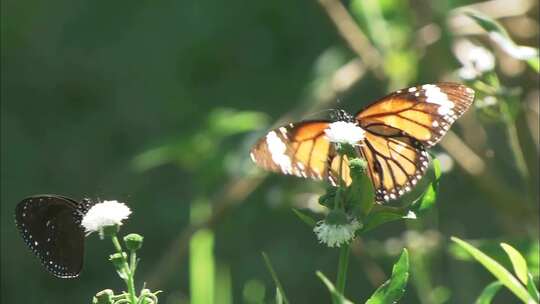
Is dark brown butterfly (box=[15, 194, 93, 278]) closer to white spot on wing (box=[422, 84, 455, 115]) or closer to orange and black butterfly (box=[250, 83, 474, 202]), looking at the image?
orange and black butterfly (box=[250, 83, 474, 202])

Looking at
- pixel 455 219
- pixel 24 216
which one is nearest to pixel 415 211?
pixel 24 216

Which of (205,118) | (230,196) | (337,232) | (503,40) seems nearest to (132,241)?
(337,232)

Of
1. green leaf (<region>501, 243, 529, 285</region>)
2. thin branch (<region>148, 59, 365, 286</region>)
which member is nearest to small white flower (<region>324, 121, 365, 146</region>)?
green leaf (<region>501, 243, 529, 285</region>)

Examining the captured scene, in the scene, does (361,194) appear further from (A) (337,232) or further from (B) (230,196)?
(B) (230,196)

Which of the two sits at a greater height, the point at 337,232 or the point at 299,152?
the point at 299,152

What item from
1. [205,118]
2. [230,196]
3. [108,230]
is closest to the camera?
[108,230]

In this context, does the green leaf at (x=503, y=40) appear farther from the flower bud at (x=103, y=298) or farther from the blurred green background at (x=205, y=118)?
the blurred green background at (x=205, y=118)

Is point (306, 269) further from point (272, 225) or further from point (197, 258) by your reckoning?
point (197, 258)
